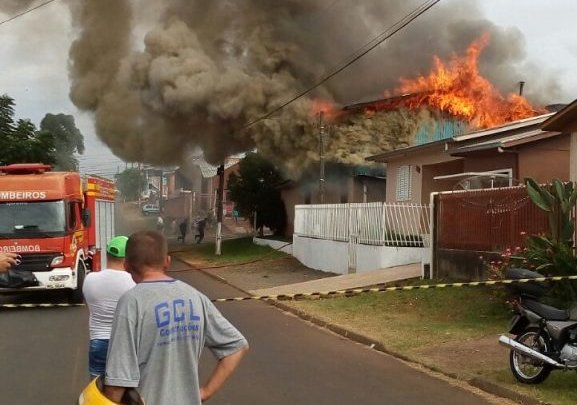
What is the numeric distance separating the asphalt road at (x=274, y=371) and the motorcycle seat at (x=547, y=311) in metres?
1.00

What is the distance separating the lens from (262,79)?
101 ft

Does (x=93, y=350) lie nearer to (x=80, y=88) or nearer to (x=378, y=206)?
(x=378, y=206)

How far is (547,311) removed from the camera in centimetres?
684

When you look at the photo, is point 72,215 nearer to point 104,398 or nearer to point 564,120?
point 564,120

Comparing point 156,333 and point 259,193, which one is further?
point 259,193

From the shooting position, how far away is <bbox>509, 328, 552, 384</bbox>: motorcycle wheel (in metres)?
6.86

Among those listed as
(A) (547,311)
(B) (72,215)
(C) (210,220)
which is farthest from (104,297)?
(C) (210,220)

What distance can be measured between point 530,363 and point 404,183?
1694 centimetres

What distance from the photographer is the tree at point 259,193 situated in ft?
122

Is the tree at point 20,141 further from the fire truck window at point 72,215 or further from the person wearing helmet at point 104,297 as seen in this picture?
the person wearing helmet at point 104,297

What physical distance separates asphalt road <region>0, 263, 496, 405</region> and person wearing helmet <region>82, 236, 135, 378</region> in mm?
2124

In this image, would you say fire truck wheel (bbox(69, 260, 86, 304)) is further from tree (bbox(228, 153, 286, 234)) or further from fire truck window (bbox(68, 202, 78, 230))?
tree (bbox(228, 153, 286, 234))

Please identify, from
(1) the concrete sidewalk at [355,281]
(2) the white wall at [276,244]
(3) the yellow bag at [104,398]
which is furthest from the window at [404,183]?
(3) the yellow bag at [104,398]

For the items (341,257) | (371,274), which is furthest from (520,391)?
(341,257)
